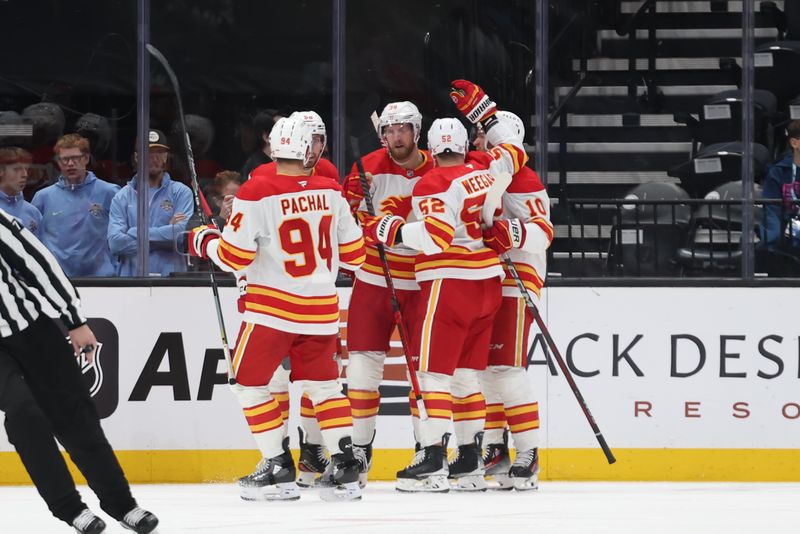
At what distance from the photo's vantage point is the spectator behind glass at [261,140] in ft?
21.4

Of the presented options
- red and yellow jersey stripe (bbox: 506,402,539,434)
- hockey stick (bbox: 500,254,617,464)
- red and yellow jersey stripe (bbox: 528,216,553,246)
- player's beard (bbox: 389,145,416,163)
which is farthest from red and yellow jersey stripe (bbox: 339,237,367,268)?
red and yellow jersey stripe (bbox: 506,402,539,434)

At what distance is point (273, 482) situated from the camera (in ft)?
17.9

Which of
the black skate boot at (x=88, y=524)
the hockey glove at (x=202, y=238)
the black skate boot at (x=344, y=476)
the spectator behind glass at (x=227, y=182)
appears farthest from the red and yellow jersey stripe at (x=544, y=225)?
the black skate boot at (x=88, y=524)

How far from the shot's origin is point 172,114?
6.42 metres

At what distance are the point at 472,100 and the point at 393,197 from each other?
1.63 feet

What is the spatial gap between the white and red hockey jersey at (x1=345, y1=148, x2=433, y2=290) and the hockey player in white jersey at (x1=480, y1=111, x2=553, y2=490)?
0.35 m

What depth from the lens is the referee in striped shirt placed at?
412 centimetres

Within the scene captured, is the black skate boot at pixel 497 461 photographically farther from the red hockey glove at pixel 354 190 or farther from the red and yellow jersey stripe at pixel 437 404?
the red hockey glove at pixel 354 190

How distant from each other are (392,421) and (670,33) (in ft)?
7.61

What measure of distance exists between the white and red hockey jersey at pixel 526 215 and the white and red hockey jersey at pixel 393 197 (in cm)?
34

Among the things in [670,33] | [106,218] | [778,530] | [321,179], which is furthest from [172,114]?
[778,530]

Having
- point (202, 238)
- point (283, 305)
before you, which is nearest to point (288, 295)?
point (283, 305)

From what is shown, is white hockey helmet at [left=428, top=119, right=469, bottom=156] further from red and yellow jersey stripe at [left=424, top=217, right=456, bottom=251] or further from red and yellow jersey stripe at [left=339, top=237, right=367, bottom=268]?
red and yellow jersey stripe at [left=339, top=237, right=367, bottom=268]

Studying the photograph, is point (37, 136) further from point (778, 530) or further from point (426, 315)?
point (778, 530)
